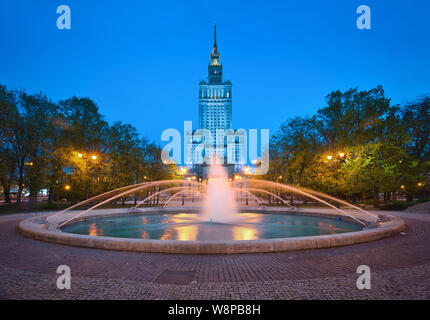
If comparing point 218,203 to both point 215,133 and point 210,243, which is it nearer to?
point 210,243

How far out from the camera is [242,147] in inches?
7456

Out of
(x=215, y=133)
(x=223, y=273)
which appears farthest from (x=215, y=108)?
(x=223, y=273)

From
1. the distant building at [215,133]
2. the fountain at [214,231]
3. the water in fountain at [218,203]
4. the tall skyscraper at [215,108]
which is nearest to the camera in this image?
the fountain at [214,231]

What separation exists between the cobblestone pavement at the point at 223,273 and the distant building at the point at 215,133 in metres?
161

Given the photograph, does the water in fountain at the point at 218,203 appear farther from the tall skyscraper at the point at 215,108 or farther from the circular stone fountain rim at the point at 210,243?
the tall skyscraper at the point at 215,108

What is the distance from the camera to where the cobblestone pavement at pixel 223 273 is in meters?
6.05

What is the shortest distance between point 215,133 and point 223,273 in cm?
17473

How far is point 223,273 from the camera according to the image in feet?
24.8

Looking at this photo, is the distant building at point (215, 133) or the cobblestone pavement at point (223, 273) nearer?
the cobblestone pavement at point (223, 273)

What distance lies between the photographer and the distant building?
17775 centimetres

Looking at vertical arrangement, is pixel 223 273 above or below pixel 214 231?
above

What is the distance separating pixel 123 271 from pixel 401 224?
14827mm

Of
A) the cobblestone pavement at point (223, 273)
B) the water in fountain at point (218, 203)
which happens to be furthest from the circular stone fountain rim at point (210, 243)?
the water in fountain at point (218, 203)
